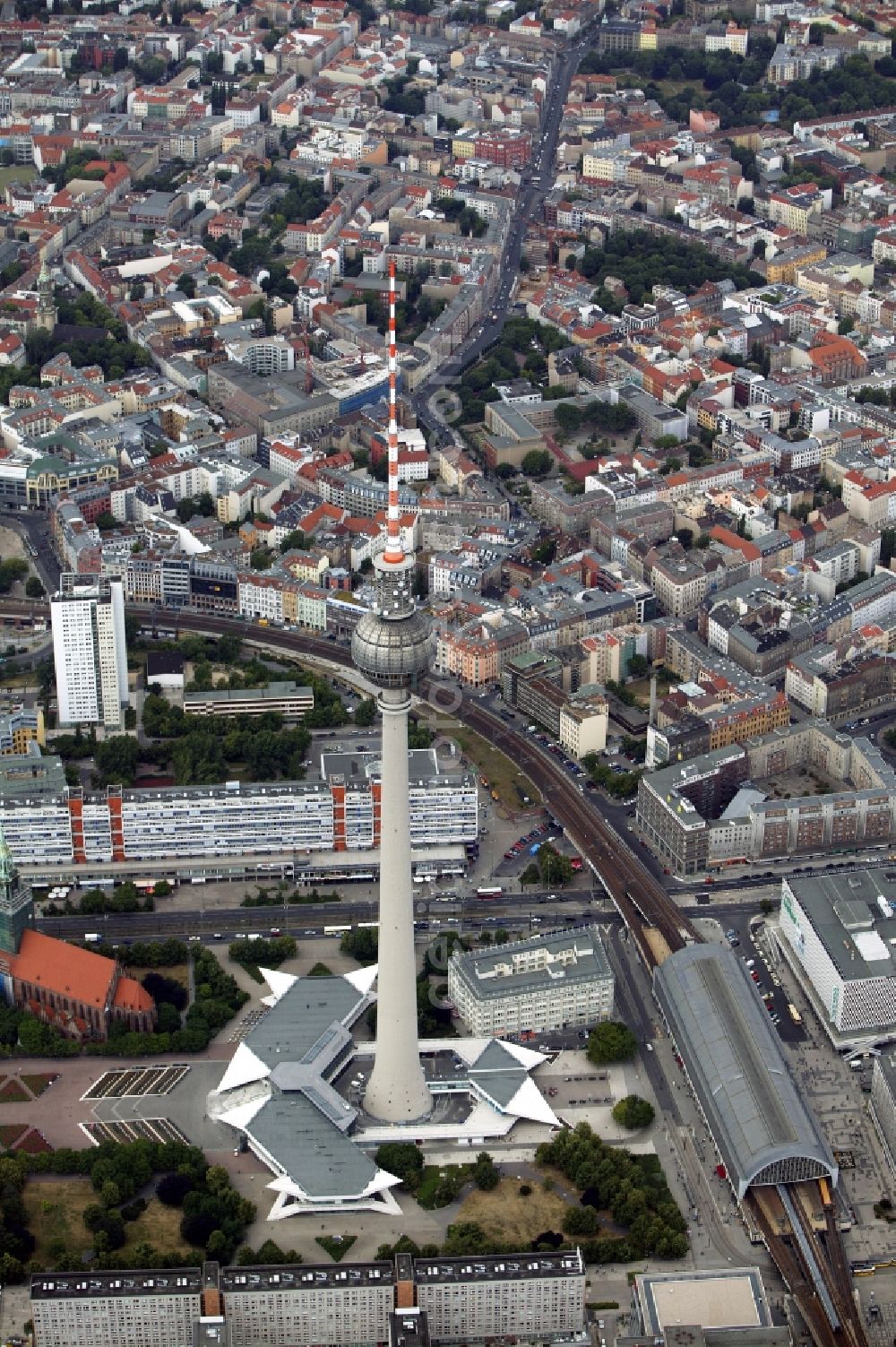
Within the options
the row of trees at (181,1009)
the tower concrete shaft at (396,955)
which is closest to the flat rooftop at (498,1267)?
the tower concrete shaft at (396,955)

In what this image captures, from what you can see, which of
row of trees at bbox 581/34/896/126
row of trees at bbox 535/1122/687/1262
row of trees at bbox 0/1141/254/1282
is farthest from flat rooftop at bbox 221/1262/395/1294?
row of trees at bbox 581/34/896/126

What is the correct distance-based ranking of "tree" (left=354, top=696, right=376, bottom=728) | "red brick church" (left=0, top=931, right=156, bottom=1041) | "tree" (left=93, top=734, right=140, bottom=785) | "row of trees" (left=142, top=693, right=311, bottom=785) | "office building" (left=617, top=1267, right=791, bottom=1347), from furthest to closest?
"tree" (left=354, top=696, right=376, bottom=728) → "row of trees" (left=142, top=693, right=311, bottom=785) → "tree" (left=93, top=734, right=140, bottom=785) → "red brick church" (left=0, top=931, right=156, bottom=1041) → "office building" (left=617, top=1267, right=791, bottom=1347)

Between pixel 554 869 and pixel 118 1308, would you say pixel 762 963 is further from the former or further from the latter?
pixel 118 1308

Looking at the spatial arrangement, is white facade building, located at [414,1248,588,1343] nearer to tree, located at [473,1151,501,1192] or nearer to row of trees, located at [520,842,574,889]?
tree, located at [473,1151,501,1192]

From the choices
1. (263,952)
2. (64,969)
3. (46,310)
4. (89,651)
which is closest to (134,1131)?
(64,969)

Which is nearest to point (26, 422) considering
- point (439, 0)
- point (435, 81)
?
point (435, 81)

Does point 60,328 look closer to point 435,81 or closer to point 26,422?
point 26,422
